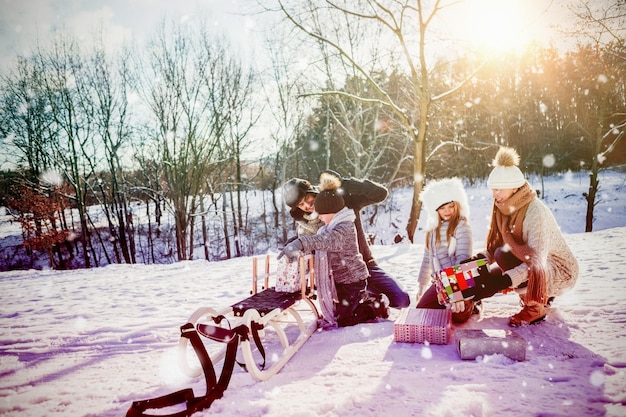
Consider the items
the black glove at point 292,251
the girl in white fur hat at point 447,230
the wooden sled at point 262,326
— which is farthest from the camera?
the girl in white fur hat at point 447,230

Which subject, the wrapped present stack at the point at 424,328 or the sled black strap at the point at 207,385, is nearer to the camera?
the sled black strap at the point at 207,385

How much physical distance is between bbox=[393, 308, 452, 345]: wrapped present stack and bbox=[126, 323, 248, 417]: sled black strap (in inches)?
56.4

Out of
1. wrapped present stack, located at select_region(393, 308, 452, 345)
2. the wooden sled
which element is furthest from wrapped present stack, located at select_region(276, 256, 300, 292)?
wrapped present stack, located at select_region(393, 308, 452, 345)

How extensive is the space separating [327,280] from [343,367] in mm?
1013

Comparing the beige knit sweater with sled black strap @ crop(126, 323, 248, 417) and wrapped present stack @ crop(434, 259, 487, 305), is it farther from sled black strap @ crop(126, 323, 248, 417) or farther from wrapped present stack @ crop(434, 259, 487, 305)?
sled black strap @ crop(126, 323, 248, 417)

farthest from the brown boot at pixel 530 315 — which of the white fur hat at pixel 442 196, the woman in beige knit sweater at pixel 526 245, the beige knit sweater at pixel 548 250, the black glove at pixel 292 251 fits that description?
the black glove at pixel 292 251

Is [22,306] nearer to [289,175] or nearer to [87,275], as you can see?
[87,275]

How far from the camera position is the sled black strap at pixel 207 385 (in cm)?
208

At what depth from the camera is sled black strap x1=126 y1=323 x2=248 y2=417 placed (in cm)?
208

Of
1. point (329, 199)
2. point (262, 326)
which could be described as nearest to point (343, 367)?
point (262, 326)

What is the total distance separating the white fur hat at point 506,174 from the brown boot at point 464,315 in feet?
3.70

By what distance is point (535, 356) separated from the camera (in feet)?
8.34

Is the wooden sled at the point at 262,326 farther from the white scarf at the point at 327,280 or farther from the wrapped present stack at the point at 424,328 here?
the wrapped present stack at the point at 424,328

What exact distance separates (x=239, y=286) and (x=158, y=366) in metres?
3.19
